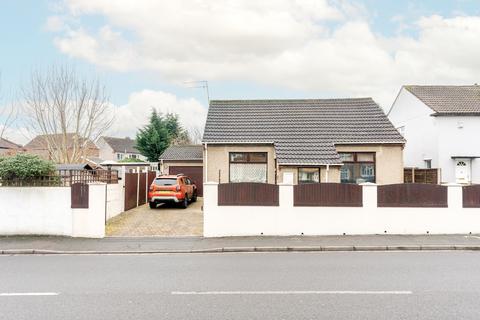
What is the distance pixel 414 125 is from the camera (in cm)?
2670

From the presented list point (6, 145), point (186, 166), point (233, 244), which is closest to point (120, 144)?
point (6, 145)

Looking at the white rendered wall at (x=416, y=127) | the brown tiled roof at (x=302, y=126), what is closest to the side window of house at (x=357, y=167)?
the brown tiled roof at (x=302, y=126)

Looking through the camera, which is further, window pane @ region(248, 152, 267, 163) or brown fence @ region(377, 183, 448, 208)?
window pane @ region(248, 152, 267, 163)

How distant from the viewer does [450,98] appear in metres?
25.1

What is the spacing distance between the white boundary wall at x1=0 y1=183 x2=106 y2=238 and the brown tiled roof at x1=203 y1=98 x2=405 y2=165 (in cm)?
808

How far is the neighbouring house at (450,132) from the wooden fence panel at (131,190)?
17.9 metres

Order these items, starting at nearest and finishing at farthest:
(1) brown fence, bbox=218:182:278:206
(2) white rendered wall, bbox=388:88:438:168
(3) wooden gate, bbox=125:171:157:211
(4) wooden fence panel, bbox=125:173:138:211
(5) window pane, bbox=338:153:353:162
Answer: (1) brown fence, bbox=218:182:278:206 → (4) wooden fence panel, bbox=125:173:138:211 → (3) wooden gate, bbox=125:171:157:211 → (5) window pane, bbox=338:153:353:162 → (2) white rendered wall, bbox=388:88:438:168

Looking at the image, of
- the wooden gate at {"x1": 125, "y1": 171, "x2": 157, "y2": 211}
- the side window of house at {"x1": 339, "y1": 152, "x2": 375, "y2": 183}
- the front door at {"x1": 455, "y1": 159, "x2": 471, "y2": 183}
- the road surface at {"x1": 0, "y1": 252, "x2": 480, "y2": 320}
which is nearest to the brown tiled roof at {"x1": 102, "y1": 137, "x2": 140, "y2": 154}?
the wooden gate at {"x1": 125, "y1": 171, "x2": 157, "y2": 211}

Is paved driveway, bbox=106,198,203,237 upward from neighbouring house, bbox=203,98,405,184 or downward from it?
downward

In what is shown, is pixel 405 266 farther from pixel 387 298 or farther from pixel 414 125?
pixel 414 125

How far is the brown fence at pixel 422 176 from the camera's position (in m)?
21.6

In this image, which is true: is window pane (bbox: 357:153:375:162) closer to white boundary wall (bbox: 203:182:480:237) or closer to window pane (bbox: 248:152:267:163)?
window pane (bbox: 248:152:267:163)

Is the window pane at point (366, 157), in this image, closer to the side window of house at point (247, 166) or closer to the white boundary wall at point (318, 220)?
the side window of house at point (247, 166)

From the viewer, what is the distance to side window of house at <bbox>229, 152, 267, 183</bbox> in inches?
751
